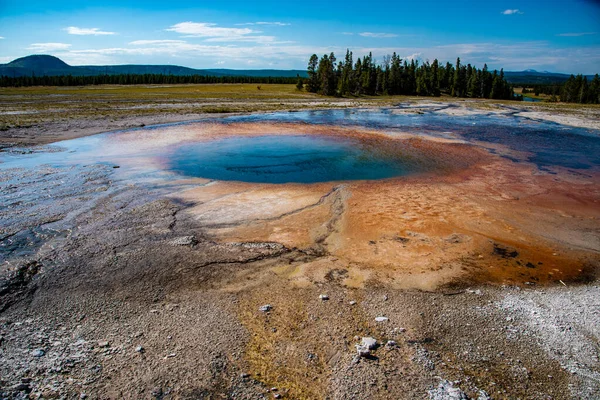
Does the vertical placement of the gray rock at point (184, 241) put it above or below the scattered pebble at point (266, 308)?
above

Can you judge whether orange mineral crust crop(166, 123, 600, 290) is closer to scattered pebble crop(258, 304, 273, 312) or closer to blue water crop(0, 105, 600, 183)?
scattered pebble crop(258, 304, 273, 312)

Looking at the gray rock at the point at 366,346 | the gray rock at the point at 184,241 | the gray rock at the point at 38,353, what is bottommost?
the gray rock at the point at 38,353

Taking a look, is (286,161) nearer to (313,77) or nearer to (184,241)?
(184,241)

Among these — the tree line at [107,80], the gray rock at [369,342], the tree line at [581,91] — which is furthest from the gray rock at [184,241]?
the tree line at [107,80]

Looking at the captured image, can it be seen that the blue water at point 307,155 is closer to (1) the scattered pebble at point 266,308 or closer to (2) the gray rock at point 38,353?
(1) the scattered pebble at point 266,308

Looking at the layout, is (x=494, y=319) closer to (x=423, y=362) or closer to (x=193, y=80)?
(x=423, y=362)

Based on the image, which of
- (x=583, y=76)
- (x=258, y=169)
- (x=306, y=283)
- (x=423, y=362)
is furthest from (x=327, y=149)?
(x=583, y=76)
